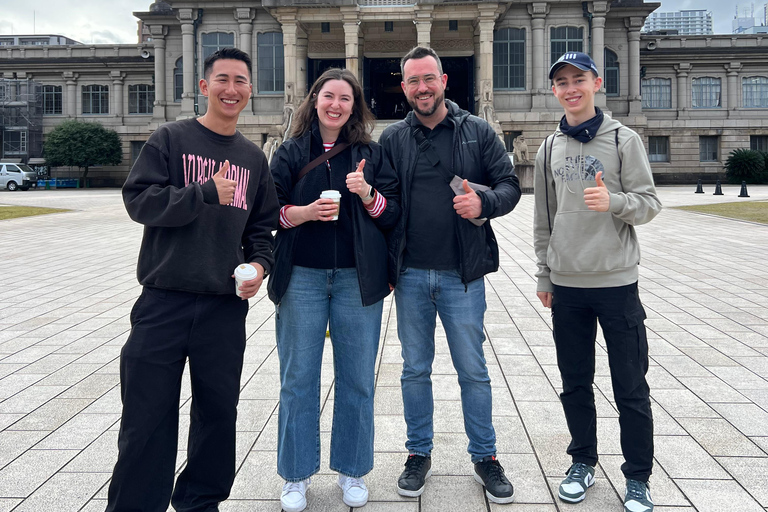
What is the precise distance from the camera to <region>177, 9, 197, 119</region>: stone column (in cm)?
4072

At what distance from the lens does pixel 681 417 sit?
4.73m

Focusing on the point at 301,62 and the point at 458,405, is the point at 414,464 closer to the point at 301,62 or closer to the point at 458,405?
the point at 458,405

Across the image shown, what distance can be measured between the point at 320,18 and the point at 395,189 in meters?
36.7

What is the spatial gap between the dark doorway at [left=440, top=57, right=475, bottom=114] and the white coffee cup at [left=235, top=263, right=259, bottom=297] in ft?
131

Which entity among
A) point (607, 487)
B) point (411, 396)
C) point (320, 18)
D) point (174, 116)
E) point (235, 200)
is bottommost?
point (607, 487)

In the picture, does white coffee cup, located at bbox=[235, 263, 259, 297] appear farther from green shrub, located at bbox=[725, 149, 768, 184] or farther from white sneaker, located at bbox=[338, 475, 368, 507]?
green shrub, located at bbox=[725, 149, 768, 184]

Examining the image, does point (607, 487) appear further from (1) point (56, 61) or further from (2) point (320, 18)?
(1) point (56, 61)

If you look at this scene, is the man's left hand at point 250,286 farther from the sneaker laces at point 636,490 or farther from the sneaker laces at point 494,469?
the sneaker laces at point 636,490

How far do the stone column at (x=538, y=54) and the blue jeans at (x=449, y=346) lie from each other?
37653 millimetres

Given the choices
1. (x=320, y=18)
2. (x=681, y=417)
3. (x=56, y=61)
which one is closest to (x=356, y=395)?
(x=681, y=417)

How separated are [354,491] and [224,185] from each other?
70.2 inches

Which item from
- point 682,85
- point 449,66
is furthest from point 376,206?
point 682,85

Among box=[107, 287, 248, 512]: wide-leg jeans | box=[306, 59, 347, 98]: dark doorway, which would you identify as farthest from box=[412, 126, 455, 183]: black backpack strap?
box=[306, 59, 347, 98]: dark doorway

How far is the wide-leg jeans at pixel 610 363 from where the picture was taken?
11.4ft
